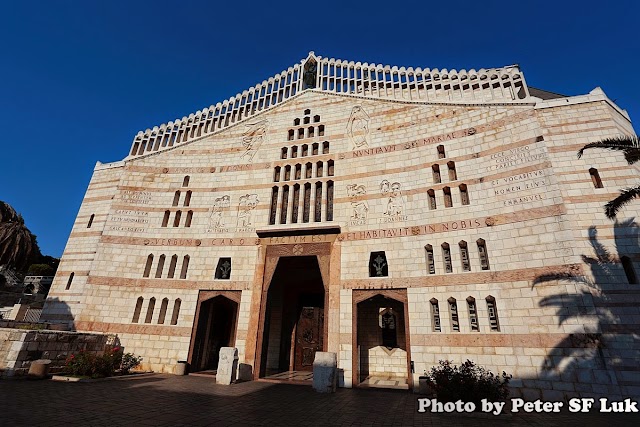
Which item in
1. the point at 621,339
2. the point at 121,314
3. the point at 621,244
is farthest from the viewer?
the point at 121,314

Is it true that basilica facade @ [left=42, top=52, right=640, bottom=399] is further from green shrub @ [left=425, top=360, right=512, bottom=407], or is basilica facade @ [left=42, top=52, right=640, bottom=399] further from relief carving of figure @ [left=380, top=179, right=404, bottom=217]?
green shrub @ [left=425, top=360, right=512, bottom=407]

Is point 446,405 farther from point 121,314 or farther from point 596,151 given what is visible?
point 121,314

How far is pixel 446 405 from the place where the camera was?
946 centimetres

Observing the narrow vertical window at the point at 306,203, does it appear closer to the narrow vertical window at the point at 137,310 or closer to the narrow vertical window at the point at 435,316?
the narrow vertical window at the point at 435,316

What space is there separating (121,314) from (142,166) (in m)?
10.6

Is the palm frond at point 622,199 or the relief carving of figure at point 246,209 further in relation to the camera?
the relief carving of figure at point 246,209

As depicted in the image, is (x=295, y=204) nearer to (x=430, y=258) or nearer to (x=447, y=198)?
(x=430, y=258)

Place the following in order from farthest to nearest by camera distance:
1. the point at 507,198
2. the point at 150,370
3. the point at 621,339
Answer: the point at 150,370 → the point at 507,198 → the point at 621,339

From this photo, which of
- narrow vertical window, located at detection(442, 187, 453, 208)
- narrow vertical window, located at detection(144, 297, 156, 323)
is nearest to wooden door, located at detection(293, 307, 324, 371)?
narrow vertical window, located at detection(144, 297, 156, 323)

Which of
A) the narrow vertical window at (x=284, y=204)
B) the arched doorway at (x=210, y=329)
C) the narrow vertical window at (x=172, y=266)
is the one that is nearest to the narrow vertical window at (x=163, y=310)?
the narrow vertical window at (x=172, y=266)

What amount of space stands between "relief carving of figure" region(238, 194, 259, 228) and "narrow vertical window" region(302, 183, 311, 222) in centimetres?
316

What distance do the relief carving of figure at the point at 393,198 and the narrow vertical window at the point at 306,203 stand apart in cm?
462

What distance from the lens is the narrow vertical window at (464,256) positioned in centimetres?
1465

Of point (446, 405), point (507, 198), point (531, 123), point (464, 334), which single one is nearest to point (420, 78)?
point (531, 123)
